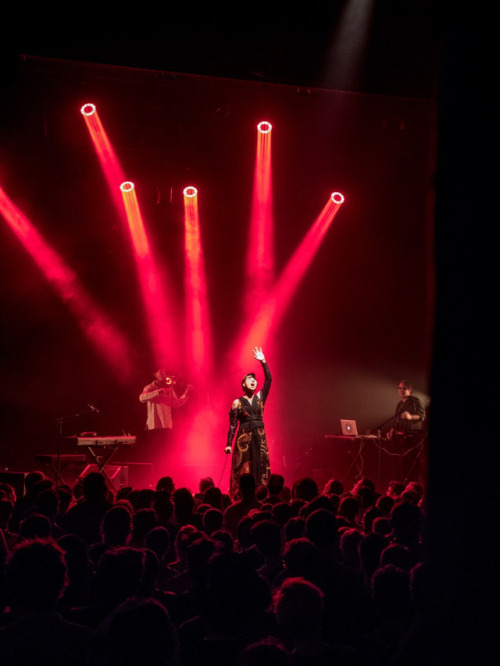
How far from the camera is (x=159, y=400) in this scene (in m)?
12.2

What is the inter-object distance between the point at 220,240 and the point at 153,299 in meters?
1.95

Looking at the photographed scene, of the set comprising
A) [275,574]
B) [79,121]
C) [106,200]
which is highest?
[79,121]

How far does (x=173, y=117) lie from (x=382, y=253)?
560 centimetres

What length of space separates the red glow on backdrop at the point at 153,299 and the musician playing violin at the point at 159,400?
A: 1.24 metres

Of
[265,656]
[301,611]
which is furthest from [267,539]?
[265,656]

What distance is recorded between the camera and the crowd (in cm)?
188

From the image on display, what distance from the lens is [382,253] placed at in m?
14.3

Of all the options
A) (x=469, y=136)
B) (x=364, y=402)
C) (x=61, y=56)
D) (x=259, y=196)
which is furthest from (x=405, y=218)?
(x=469, y=136)

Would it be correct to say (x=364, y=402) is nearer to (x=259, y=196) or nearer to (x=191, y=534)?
(x=259, y=196)

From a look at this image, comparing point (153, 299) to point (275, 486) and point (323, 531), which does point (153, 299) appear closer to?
point (275, 486)

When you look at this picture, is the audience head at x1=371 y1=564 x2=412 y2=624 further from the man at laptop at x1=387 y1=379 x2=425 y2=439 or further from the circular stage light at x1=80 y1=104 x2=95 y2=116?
the circular stage light at x1=80 y1=104 x2=95 y2=116

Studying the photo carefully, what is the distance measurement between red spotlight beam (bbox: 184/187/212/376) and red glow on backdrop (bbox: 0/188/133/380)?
142 centimetres

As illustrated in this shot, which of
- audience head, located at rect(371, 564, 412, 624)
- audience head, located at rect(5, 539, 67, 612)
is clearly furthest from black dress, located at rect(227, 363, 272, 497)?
audience head, located at rect(5, 539, 67, 612)

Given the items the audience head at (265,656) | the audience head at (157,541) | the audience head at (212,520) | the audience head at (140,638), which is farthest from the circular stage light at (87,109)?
the audience head at (265,656)
